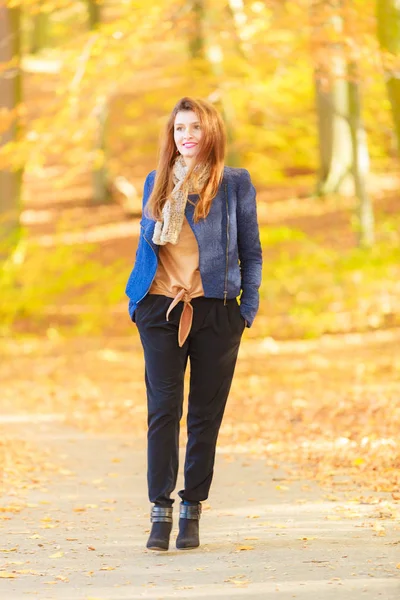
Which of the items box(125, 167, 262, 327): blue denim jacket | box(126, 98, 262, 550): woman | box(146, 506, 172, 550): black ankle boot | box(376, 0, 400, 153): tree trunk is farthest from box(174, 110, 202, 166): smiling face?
box(376, 0, 400, 153): tree trunk

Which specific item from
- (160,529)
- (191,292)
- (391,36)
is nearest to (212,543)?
(160,529)

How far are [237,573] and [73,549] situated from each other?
0.97 metres

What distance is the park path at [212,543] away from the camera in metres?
3.94

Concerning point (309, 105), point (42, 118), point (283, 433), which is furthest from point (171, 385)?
point (309, 105)

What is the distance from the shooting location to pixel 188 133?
15.3ft

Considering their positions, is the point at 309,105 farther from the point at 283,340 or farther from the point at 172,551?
the point at 172,551

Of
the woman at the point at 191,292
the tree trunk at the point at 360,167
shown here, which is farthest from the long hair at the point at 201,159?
the tree trunk at the point at 360,167

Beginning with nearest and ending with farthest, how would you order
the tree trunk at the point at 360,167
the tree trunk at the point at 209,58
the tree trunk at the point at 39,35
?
the tree trunk at the point at 209,58 → the tree trunk at the point at 360,167 → the tree trunk at the point at 39,35

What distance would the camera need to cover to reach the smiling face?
4.67 metres

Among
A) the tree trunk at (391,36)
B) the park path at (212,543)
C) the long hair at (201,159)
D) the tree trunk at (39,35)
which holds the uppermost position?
the tree trunk at (39,35)

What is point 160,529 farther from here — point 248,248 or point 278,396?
point 278,396

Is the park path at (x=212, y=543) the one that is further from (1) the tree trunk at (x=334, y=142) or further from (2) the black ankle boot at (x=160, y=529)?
(1) the tree trunk at (x=334, y=142)

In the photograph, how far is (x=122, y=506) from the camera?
592 centimetres

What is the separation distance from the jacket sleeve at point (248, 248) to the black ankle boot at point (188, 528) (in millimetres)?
925
